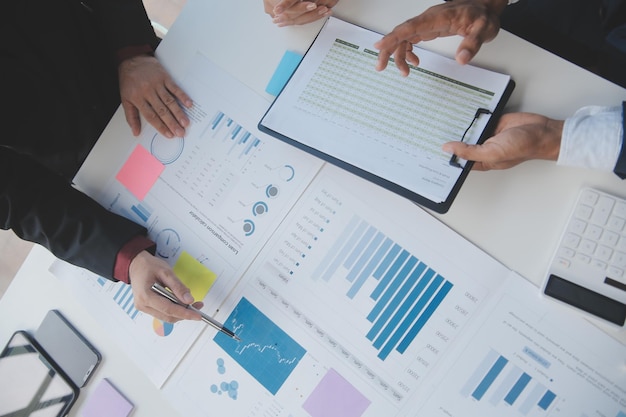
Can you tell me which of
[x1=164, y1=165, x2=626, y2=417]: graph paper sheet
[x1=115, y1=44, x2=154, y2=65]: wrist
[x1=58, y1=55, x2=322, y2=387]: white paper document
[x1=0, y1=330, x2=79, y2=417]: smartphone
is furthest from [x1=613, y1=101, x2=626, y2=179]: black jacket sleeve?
[x1=0, y1=330, x2=79, y2=417]: smartphone

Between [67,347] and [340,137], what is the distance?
0.76 metres

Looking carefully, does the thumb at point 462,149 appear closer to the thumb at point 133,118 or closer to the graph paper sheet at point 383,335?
the graph paper sheet at point 383,335

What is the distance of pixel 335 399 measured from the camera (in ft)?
2.50

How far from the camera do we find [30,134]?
97cm

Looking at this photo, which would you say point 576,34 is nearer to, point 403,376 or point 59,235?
point 403,376

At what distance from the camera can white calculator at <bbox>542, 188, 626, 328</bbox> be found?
25.5 inches

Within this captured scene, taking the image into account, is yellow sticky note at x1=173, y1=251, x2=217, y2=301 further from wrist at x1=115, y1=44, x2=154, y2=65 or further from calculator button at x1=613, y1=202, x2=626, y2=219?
calculator button at x1=613, y1=202, x2=626, y2=219

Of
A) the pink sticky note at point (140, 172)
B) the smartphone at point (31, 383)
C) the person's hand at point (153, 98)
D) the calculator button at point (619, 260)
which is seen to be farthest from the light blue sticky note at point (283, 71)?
the smartphone at point (31, 383)

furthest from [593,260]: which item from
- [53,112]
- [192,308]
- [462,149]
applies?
[53,112]

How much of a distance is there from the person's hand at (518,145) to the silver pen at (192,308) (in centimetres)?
50

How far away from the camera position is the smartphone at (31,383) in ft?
3.18

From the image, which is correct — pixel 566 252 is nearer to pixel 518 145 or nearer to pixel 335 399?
pixel 518 145

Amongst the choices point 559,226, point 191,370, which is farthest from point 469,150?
point 191,370

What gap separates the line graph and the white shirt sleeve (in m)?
0.54
